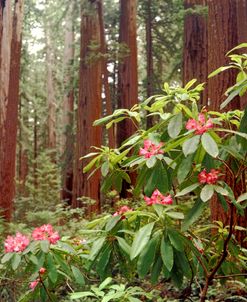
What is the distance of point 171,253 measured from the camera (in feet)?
6.57

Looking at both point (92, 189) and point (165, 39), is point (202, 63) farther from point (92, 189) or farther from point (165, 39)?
point (165, 39)

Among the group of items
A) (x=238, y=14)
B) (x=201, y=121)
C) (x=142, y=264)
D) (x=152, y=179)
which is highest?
(x=238, y=14)

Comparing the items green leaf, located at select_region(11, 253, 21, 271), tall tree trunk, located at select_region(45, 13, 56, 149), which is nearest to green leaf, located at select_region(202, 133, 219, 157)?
green leaf, located at select_region(11, 253, 21, 271)

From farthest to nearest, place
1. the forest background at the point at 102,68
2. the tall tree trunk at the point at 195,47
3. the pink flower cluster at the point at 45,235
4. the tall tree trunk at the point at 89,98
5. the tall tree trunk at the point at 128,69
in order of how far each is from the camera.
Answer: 1. the tall tree trunk at the point at 128,69
2. the tall tree trunk at the point at 89,98
3. the tall tree trunk at the point at 195,47
4. the forest background at the point at 102,68
5. the pink flower cluster at the point at 45,235

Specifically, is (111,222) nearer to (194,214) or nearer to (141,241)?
(141,241)

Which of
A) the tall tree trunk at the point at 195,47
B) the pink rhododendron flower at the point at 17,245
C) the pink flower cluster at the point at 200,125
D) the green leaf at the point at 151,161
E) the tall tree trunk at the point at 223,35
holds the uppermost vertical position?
the tall tree trunk at the point at 195,47

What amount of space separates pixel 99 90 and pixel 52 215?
4.07m

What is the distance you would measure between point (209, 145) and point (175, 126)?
289 mm

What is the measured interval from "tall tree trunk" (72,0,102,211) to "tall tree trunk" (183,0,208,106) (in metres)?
2.41

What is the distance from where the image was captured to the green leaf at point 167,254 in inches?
77.9

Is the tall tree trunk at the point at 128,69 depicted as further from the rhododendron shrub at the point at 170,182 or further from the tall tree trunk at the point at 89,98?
the rhododendron shrub at the point at 170,182

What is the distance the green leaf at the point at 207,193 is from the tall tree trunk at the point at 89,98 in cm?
932

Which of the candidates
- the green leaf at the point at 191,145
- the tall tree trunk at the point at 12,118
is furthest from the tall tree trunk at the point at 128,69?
the green leaf at the point at 191,145

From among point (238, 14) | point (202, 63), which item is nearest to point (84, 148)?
point (202, 63)
